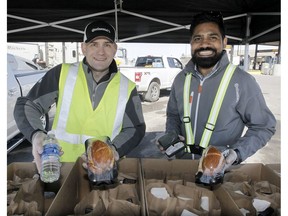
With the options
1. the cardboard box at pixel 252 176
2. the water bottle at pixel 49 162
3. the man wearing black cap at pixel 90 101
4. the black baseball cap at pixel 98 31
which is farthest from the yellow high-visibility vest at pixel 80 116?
the cardboard box at pixel 252 176

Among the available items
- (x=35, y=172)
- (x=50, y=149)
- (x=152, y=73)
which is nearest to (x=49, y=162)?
(x=50, y=149)

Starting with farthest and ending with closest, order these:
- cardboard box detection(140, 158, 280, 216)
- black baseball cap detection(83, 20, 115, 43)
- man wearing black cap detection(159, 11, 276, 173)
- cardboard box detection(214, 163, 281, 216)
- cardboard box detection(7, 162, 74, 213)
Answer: black baseball cap detection(83, 20, 115, 43)
man wearing black cap detection(159, 11, 276, 173)
cardboard box detection(140, 158, 280, 216)
cardboard box detection(7, 162, 74, 213)
cardboard box detection(214, 163, 281, 216)

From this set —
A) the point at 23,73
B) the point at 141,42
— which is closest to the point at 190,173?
the point at 141,42

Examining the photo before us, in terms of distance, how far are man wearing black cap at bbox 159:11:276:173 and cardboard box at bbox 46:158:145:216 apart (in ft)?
2.26

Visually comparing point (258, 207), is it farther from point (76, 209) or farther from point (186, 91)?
point (186, 91)

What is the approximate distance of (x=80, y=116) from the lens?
2.26 metres

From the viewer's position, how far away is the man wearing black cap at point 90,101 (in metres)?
2.25

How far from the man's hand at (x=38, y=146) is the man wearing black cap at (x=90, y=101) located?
430 mm

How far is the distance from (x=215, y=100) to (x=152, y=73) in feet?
34.8

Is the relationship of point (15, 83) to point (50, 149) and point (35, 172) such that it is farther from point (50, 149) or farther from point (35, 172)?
point (50, 149)

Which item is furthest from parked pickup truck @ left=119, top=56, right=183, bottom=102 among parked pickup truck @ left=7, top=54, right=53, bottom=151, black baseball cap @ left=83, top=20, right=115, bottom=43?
black baseball cap @ left=83, top=20, right=115, bottom=43

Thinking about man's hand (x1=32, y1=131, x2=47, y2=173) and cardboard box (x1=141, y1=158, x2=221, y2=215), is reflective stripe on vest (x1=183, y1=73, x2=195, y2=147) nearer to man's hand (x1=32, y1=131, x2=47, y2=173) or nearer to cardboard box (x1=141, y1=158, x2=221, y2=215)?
cardboard box (x1=141, y1=158, x2=221, y2=215)

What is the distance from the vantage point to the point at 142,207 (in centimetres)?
139

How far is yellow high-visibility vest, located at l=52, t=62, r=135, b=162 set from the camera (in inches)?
88.6
